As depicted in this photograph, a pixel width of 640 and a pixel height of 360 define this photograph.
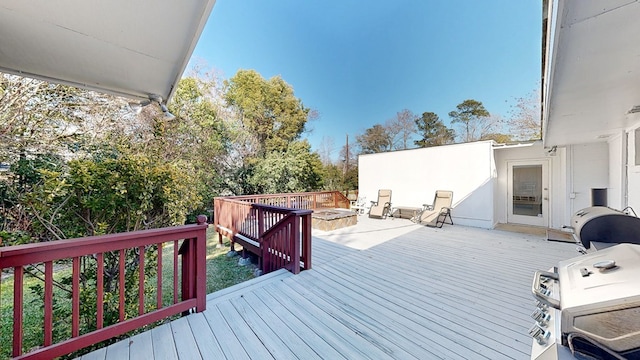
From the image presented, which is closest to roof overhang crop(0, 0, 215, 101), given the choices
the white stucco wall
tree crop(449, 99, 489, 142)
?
the white stucco wall

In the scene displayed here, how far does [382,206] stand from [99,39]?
26.1 ft

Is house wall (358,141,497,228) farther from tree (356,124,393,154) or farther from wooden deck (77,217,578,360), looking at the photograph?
tree (356,124,393,154)

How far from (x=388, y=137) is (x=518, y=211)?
35.4 ft

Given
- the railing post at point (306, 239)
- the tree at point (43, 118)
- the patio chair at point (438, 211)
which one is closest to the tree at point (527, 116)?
the patio chair at point (438, 211)

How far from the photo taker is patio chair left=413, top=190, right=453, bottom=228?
6934 mm

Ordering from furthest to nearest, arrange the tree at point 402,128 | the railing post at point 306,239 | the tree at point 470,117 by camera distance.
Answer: the tree at point 402,128
the tree at point 470,117
the railing post at point 306,239

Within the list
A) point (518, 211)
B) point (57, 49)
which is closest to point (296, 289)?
point (57, 49)

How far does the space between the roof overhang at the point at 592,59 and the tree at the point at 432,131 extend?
43.5 feet

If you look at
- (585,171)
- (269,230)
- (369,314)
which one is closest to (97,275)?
(269,230)

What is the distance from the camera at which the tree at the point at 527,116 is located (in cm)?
1251

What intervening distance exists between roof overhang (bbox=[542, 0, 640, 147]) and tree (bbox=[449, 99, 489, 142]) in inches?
526

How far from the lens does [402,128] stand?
1730cm

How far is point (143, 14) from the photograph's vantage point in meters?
1.70

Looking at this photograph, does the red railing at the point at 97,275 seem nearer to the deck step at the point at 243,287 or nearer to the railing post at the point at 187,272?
the railing post at the point at 187,272
